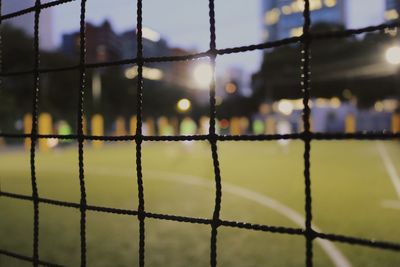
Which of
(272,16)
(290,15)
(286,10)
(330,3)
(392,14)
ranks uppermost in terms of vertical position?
(272,16)

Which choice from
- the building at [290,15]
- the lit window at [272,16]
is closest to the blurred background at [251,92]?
the building at [290,15]

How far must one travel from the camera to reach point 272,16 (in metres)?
100

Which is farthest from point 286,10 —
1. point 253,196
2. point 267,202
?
point 267,202

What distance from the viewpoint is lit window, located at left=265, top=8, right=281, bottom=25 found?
9600cm

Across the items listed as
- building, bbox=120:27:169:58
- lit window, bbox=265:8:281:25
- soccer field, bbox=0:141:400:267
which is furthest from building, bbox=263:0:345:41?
building, bbox=120:27:169:58

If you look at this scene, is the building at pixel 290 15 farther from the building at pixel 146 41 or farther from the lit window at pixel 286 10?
the building at pixel 146 41

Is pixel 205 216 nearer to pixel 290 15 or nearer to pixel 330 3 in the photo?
pixel 330 3

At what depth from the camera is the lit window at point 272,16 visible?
9600 cm

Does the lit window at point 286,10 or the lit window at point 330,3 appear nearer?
the lit window at point 330,3

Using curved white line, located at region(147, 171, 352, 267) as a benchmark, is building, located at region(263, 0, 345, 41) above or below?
above

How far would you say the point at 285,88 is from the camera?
5050 cm

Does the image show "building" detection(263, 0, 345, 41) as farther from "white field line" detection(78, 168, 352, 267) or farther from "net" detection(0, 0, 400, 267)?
"net" detection(0, 0, 400, 267)

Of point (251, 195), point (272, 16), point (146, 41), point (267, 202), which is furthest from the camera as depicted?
point (272, 16)

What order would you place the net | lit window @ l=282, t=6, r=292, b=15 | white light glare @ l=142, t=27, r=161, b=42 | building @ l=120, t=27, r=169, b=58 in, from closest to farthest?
the net → white light glare @ l=142, t=27, r=161, b=42 → building @ l=120, t=27, r=169, b=58 → lit window @ l=282, t=6, r=292, b=15
